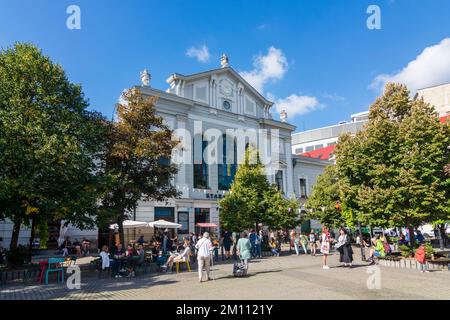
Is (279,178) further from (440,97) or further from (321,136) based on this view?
(321,136)

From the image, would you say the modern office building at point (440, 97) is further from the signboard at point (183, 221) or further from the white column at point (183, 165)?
the signboard at point (183, 221)

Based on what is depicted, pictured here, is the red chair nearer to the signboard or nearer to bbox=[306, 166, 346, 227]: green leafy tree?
the signboard

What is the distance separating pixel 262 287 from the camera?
35.6 feet

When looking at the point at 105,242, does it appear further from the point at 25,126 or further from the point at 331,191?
the point at 331,191

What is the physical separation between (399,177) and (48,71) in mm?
16635

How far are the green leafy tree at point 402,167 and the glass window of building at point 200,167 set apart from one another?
1685 centimetres

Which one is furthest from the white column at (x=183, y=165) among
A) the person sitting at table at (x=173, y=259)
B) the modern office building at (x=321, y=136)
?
the modern office building at (x=321, y=136)

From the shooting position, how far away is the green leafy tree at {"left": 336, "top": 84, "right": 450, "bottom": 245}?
50.4 ft

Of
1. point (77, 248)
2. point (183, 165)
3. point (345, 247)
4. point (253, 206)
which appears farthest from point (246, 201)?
point (77, 248)

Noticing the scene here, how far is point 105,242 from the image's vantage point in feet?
85.2

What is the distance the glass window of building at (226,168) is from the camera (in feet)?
112

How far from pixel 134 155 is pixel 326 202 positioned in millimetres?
19252

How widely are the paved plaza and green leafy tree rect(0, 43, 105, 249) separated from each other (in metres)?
3.08

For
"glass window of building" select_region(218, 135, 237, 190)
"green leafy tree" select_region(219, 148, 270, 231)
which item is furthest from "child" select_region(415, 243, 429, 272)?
"glass window of building" select_region(218, 135, 237, 190)
